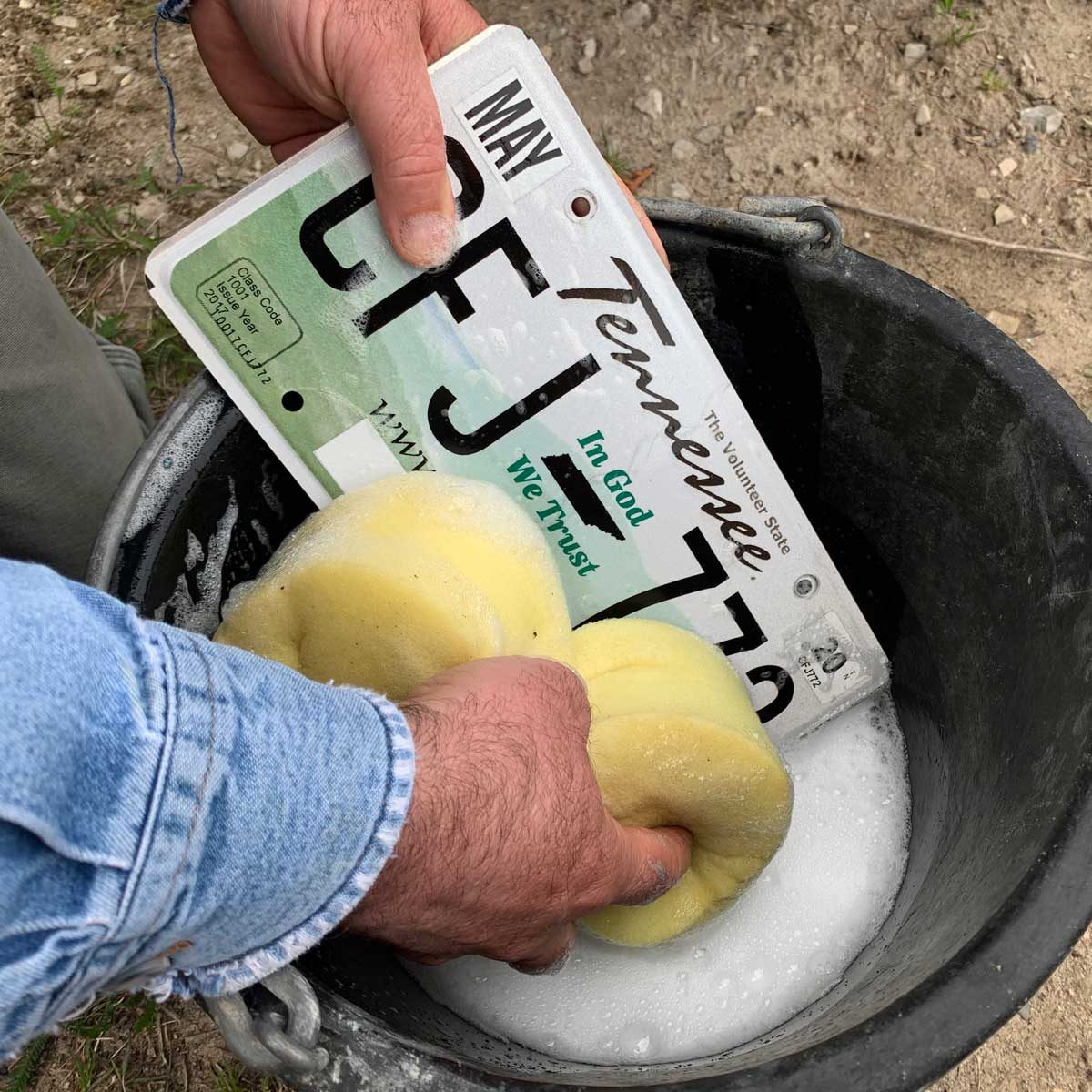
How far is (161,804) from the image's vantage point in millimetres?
424

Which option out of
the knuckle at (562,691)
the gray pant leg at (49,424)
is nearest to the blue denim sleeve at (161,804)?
the knuckle at (562,691)

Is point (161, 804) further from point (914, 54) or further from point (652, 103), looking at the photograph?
point (914, 54)

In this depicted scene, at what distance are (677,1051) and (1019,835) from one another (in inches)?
15.5

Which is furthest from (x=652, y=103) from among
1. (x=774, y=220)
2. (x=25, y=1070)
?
(x=25, y=1070)

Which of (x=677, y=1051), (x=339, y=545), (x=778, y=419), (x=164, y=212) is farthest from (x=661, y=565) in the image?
(x=164, y=212)

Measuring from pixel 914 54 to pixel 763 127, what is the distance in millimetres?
260

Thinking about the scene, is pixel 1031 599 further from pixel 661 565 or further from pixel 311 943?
pixel 311 943

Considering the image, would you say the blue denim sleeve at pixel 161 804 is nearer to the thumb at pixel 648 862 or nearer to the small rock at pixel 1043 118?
the thumb at pixel 648 862

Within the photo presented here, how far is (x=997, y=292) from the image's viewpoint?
4.79ft

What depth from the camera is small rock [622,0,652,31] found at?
5.42 ft

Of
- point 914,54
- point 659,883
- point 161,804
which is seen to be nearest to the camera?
point 161,804

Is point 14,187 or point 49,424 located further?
point 14,187

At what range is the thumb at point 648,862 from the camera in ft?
2.44

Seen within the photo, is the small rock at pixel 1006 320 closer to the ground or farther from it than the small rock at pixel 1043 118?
closer to the ground
